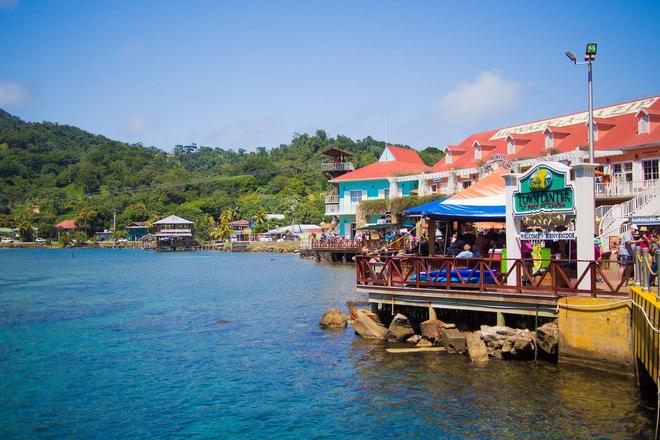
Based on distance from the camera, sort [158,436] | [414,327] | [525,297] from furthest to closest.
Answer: [414,327]
[525,297]
[158,436]

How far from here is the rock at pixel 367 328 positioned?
20.0 meters

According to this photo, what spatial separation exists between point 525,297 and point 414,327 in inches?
182

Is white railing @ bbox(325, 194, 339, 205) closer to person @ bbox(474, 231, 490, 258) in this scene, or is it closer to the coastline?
the coastline

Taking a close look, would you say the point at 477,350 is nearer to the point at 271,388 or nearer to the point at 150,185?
the point at 271,388

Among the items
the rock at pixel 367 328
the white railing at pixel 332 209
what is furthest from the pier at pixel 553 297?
the white railing at pixel 332 209

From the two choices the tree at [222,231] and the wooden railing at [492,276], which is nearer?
the wooden railing at [492,276]

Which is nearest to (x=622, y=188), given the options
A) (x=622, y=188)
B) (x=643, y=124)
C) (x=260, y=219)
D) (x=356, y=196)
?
(x=622, y=188)

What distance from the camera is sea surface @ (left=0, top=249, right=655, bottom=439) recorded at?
492 inches

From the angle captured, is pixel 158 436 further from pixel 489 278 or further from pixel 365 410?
pixel 489 278

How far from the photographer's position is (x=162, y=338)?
73.4 feet

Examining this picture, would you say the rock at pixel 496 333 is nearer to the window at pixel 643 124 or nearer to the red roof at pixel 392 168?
the window at pixel 643 124

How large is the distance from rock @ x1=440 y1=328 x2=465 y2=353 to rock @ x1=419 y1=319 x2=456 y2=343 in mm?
325

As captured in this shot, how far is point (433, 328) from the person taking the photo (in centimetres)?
1825

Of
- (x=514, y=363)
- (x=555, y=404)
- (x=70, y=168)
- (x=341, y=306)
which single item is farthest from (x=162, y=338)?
(x=70, y=168)
